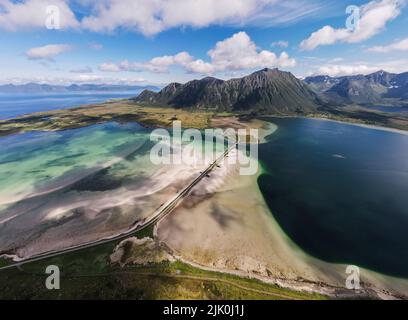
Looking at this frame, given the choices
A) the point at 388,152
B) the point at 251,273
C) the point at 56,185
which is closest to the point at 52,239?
the point at 56,185

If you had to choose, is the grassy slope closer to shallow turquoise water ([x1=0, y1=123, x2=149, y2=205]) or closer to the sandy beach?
the sandy beach

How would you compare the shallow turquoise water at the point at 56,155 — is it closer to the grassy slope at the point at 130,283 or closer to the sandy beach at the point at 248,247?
the grassy slope at the point at 130,283

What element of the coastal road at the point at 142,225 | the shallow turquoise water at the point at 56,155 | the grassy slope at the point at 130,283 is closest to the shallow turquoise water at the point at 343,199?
the grassy slope at the point at 130,283

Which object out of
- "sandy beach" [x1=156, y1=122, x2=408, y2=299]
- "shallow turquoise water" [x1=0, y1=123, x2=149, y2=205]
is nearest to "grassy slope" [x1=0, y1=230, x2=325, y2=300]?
"sandy beach" [x1=156, y1=122, x2=408, y2=299]

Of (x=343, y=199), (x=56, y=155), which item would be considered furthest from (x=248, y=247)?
(x=56, y=155)

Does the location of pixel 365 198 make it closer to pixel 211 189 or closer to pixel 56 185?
pixel 211 189

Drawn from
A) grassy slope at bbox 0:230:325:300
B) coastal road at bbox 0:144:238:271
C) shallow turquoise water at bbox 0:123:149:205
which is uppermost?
shallow turquoise water at bbox 0:123:149:205

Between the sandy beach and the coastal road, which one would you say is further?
the coastal road

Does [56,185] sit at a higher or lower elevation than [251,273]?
higher

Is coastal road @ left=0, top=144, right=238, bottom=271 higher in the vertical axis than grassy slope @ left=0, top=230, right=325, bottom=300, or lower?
higher
